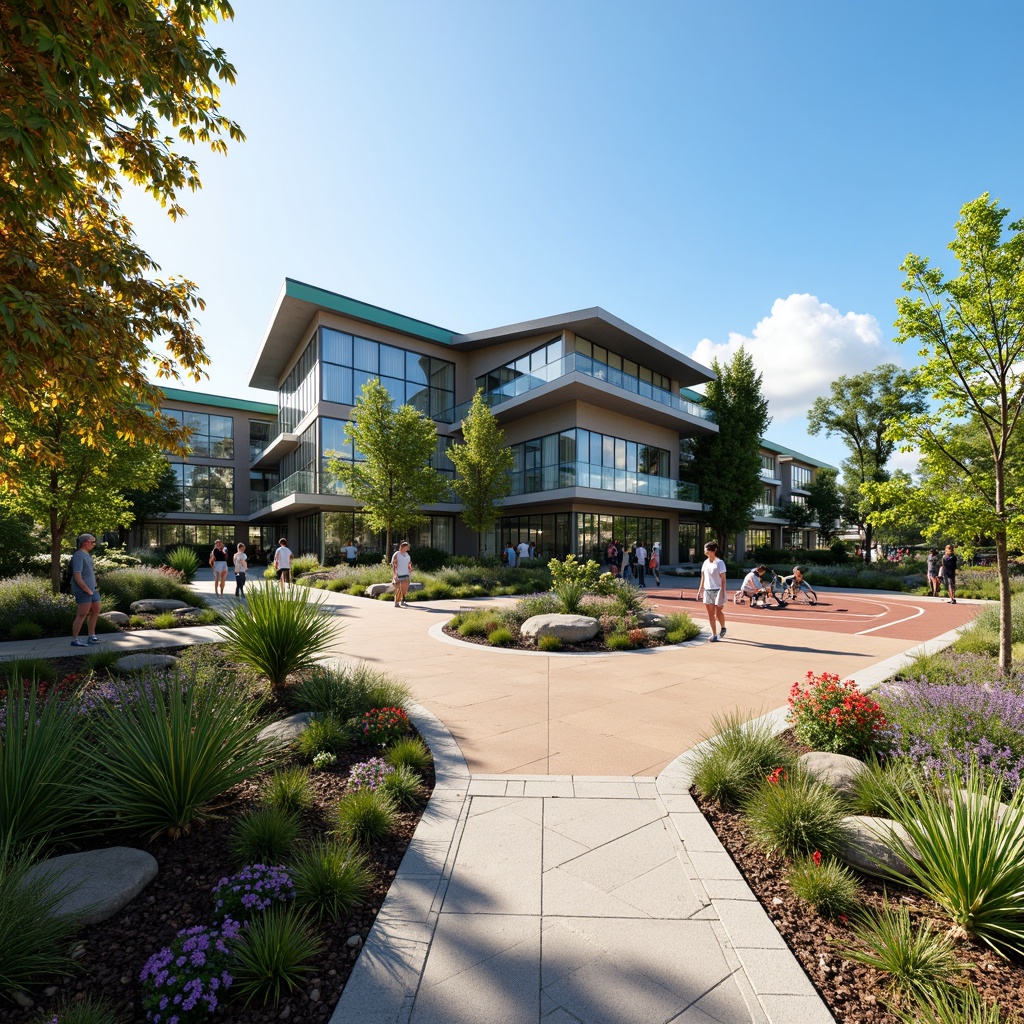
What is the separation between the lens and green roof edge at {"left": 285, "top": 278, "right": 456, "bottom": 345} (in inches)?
996

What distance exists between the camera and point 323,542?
28156mm

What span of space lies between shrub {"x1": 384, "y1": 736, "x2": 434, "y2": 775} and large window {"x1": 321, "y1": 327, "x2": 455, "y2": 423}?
2482 cm

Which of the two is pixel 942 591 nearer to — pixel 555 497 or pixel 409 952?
pixel 555 497

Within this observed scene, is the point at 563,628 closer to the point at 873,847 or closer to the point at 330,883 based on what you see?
the point at 873,847

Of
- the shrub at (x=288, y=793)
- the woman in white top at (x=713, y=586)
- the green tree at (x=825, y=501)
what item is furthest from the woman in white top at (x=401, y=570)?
the green tree at (x=825, y=501)

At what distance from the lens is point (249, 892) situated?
257 cm

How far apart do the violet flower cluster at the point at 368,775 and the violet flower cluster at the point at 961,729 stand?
3711 mm

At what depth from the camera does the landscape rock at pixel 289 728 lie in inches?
183

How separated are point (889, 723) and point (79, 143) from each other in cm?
754

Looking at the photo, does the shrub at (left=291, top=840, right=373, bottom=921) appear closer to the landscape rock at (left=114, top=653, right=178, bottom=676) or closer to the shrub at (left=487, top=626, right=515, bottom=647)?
the landscape rock at (left=114, top=653, right=178, bottom=676)

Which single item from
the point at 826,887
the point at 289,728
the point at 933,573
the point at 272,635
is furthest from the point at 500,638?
the point at 933,573

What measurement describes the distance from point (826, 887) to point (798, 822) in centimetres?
44

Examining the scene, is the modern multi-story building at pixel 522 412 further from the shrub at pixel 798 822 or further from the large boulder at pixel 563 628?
the shrub at pixel 798 822

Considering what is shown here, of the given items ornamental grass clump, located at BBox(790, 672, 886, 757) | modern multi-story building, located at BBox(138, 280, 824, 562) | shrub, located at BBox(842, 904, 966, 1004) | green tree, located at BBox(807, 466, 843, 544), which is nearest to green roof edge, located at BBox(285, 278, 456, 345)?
modern multi-story building, located at BBox(138, 280, 824, 562)
